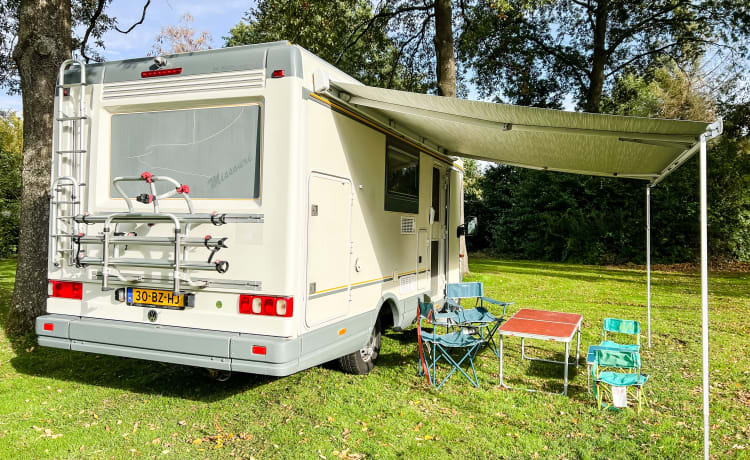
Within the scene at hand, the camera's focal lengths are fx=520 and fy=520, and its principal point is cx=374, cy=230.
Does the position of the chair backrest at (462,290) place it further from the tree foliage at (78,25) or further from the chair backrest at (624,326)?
the tree foliage at (78,25)

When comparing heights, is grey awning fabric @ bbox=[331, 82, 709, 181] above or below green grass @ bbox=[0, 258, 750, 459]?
above

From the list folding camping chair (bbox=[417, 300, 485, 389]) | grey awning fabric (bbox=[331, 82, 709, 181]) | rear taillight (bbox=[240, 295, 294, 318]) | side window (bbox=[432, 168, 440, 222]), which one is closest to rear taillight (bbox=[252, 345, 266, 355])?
rear taillight (bbox=[240, 295, 294, 318])

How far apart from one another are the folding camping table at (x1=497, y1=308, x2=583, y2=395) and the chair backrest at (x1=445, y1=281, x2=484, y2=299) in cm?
60

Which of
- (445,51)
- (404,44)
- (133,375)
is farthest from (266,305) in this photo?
(404,44)

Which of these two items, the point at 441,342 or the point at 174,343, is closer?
the point at 174,343

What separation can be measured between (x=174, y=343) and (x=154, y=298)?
403 millimetres

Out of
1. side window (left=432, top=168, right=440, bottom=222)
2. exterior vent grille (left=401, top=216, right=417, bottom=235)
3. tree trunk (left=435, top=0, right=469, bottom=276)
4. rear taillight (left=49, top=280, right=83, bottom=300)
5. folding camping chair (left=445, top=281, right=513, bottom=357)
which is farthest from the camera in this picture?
tree trunk (left=435, top=0, right=469, bottom=276)

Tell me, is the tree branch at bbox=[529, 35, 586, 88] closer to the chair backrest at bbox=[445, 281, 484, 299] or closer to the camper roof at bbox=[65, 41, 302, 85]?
the chair backrest at bbox=[445, 281, 484, 299]

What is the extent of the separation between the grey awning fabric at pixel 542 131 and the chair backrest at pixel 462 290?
164 cm

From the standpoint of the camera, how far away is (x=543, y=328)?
493 cm

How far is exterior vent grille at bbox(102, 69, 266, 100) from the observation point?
371cm

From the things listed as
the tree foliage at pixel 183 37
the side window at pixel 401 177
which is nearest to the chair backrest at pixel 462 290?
the side window at pixel 401 177

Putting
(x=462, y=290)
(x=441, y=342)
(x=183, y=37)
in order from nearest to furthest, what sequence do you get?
(x=441, y=342)
(x=462, y=290)
(x=183, y=37)

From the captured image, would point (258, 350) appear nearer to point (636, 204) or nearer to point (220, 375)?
point (220, 375)
